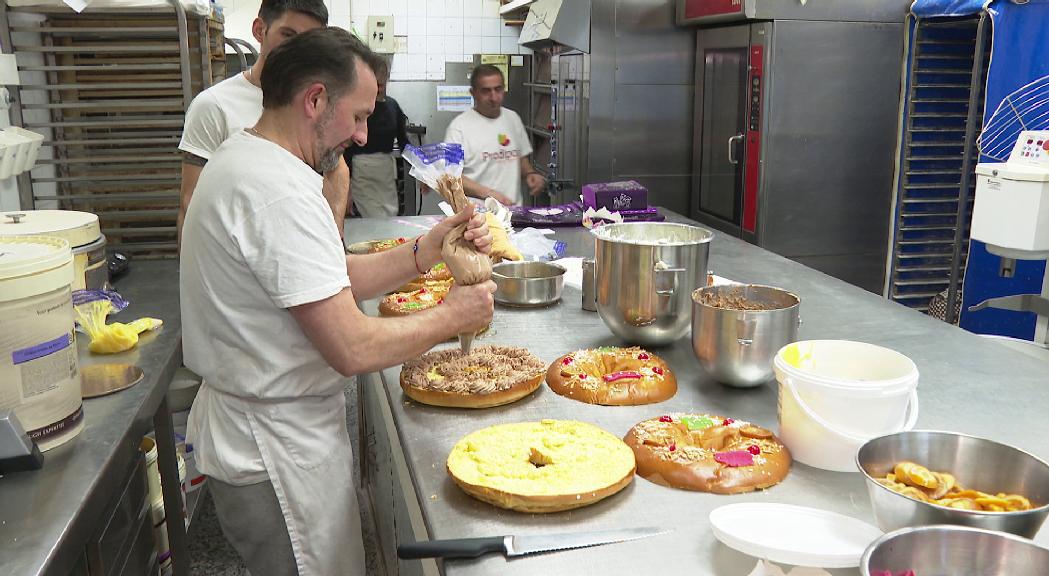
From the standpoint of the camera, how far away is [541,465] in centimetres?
141

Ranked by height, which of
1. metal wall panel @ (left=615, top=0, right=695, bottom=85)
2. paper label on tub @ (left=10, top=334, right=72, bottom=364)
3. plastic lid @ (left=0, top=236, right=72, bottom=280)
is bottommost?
paper label on tub @ (left=10, top=334, right=72, bottom=364)

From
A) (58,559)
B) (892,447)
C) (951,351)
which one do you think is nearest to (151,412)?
(58,559)

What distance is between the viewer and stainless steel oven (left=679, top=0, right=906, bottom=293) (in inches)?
178

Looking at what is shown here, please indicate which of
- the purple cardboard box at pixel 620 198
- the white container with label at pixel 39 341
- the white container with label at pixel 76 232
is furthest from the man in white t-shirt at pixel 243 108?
the purple cardboard box at pixel 620 198

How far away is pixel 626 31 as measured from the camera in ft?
16.9

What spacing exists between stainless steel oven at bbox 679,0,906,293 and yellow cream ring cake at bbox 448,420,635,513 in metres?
3.50

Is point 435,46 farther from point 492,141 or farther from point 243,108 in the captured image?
point 243,108

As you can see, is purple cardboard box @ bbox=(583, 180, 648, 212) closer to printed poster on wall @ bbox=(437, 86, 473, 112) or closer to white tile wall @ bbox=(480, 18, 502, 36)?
printed poster on wall @ bbox=(437, 86, 473, 112)

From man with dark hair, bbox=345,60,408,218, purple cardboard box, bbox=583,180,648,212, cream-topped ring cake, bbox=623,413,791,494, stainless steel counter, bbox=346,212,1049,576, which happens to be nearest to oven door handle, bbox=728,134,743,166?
purple cardboard box, bbox=583,180,648,212

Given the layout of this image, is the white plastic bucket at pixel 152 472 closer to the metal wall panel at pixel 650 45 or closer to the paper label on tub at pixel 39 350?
the paper label on tub at pixel 39 350

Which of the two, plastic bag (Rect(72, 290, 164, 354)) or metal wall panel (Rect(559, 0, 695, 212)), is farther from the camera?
metal wall panel (Rect(559, 0, 695, 212))

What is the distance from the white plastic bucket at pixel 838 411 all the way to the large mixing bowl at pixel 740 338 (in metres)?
0.19

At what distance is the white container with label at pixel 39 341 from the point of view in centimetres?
142

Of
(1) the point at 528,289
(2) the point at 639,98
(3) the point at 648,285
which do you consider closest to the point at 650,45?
(2) the point at 639,98
